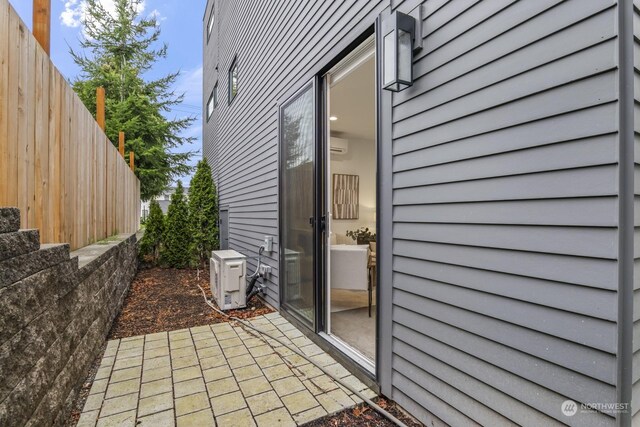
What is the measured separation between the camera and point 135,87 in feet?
42.7

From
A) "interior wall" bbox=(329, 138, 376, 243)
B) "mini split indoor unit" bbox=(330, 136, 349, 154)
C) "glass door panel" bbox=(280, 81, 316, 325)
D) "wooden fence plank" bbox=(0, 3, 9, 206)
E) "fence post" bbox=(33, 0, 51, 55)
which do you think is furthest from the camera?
"interior wall" bbox=(329, 138, 376, 243)

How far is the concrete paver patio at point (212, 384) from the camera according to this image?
192 centimetres

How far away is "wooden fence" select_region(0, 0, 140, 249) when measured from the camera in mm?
1724

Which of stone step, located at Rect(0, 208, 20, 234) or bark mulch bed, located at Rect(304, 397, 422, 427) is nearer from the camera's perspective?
stone step, located at Rect(0, 208, 20, 234)

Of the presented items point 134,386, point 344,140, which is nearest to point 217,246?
point 344,140

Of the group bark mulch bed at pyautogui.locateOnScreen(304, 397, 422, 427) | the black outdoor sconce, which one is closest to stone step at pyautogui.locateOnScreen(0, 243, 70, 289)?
bark mulch bed at pyautogui.locateOnScreen(304, 397, 422, 427)

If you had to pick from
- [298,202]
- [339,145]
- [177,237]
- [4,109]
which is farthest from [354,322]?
[177,237]

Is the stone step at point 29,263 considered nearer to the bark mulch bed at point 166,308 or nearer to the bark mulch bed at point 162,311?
the bark mulch bed at point 162,311

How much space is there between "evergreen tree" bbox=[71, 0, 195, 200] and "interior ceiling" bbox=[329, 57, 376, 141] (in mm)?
9111

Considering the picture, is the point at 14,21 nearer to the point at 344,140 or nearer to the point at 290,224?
the point at 290,224

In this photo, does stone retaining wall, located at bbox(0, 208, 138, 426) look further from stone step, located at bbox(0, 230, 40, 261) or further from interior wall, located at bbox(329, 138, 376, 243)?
interior wall, located at bbox(329, 138, 376, 243)

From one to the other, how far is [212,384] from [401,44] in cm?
253

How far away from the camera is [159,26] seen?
14.4m

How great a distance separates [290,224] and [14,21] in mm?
2509
